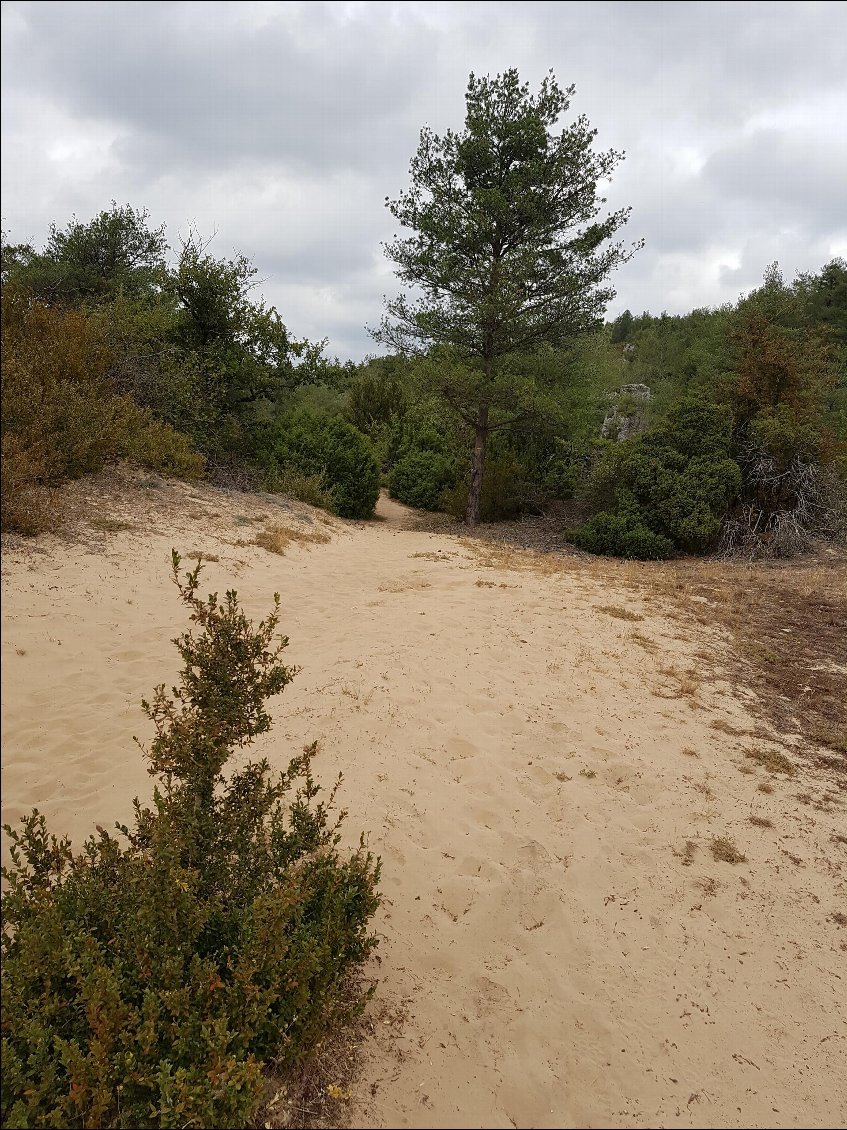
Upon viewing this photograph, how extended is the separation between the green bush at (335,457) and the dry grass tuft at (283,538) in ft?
9.04

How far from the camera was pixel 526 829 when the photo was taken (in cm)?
315

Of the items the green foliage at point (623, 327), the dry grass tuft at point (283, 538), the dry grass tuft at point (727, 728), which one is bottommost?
the dry grass tuft at point (727, 728)

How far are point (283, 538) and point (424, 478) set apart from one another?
26.3ft

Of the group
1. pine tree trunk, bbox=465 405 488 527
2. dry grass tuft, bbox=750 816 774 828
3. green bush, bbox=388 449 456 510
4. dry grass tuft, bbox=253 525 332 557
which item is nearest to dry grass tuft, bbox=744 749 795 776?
dry grass tuft, bbox=750 816 774 828

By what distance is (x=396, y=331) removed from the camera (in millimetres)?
12469

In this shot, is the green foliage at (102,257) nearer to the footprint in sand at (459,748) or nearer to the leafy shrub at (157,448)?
the leafy shrub at (157,448)

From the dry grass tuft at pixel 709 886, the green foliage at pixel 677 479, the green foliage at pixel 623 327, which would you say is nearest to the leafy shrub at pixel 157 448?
the green foliage at pixel 677 479

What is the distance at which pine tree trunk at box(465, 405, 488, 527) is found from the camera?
1272 cm

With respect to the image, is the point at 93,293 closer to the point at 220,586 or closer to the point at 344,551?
the point at 344,551

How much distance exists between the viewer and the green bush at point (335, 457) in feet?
39.5

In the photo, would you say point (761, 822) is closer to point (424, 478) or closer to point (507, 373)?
point (507, 373)

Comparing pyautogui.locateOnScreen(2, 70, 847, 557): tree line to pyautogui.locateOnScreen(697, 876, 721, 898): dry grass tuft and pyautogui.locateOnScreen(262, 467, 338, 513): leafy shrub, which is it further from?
pyautogui.locateOnScreen(697, 876, 721, 898): dry grass tuft

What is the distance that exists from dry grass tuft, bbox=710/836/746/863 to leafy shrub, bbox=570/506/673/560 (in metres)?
8.56

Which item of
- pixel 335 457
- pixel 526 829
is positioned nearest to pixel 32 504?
pixel 526 829
